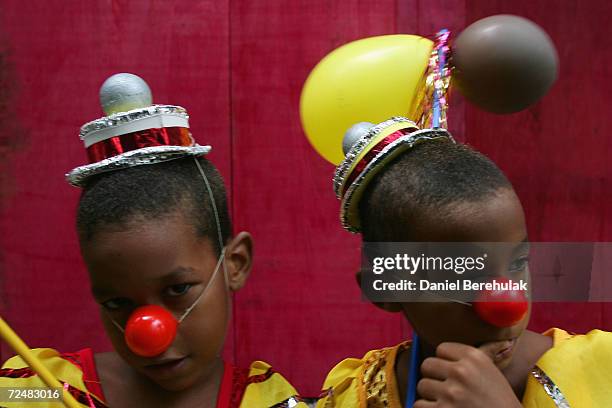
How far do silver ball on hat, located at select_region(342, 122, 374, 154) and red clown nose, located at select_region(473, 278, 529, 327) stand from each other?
336mm

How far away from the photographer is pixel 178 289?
145cm

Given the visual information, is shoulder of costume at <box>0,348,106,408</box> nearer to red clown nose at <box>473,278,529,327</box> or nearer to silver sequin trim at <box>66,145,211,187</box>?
silver sequin trim at <box>66,145,211,187</box>

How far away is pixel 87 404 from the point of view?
159cm

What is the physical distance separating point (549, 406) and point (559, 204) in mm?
854

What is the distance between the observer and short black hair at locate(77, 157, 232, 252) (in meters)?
1.46

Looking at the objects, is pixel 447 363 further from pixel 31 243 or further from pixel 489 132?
pixel 31 243

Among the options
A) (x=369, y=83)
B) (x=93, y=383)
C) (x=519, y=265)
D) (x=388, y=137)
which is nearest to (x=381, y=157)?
(x=388, y=137)

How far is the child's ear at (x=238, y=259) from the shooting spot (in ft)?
5.16

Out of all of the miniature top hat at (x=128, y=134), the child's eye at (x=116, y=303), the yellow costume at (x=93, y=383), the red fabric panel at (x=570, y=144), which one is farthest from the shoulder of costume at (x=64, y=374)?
the red fabric panel at (x=570, y=144)

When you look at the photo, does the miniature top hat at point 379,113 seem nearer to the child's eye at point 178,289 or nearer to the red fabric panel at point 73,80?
the child's eye at point 178,289

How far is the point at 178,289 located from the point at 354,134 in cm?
38

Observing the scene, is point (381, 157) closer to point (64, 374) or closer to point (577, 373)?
point (577, 373)

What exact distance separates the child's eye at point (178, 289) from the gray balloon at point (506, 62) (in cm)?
56

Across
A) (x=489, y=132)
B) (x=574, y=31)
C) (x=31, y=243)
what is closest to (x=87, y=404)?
(x=31, y=243)
